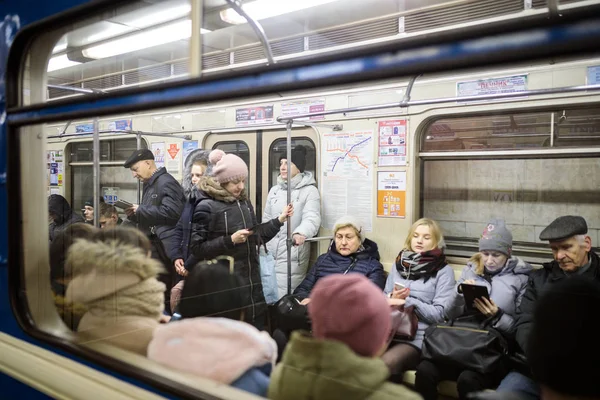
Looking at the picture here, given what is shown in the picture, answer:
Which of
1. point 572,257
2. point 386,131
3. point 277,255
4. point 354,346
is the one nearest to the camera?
point 354,346

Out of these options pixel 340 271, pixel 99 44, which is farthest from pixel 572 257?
pixel 99 44

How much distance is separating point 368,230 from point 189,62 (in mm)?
3083

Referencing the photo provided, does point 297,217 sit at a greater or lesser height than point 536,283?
greater

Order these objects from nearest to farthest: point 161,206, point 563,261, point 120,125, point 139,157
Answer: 1. point 563,261
2. point 161,206
3. point 139,157
4. point 120,125

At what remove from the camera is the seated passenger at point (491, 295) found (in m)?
3.04

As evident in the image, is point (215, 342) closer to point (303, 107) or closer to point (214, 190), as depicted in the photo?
point (214, 190)

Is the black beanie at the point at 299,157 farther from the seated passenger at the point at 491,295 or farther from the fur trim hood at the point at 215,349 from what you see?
the fur trim hood at the point at 215,349

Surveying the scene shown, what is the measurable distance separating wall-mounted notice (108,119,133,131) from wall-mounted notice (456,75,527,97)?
3.40m

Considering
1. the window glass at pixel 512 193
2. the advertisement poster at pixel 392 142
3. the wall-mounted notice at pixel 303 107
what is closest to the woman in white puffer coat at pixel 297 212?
the wall-mounted notice at pixel 303 107

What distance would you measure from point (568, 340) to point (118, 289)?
5.17 ft

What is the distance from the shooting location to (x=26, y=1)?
2273mm

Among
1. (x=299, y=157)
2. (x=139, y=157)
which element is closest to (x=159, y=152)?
(x=139, y=157)

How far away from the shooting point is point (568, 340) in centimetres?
124

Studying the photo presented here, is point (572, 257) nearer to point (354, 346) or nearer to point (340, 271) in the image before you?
point (340, 271)
